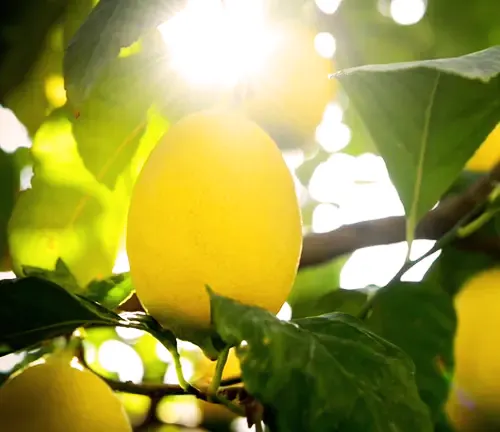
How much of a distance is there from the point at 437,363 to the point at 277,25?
0.28 metres

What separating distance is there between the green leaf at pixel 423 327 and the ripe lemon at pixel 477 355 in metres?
0.02

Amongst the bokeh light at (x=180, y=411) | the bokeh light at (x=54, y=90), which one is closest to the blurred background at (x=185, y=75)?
the bokeh light at (x=54, y=90)

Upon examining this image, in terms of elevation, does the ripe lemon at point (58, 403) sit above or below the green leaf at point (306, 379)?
below

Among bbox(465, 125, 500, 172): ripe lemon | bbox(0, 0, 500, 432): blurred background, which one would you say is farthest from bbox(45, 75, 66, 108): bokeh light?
bbox(465, 125, 500, 172): ripe lemon

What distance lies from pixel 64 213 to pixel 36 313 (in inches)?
6.9

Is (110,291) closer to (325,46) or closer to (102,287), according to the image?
(102,287)

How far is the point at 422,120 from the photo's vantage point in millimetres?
377

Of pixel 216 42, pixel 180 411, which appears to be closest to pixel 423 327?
pixel 216 42

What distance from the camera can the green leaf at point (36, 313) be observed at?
31 cm

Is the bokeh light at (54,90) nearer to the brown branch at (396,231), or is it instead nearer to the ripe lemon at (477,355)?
the brown branch at (396,231)

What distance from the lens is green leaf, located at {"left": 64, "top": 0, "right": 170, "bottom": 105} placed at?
0.31m

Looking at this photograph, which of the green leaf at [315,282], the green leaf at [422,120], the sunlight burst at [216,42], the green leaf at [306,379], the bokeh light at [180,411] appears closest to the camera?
the green leaf at [306,379]

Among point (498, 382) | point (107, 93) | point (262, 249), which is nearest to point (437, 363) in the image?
point (498, 382)

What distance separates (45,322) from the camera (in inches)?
12.7
